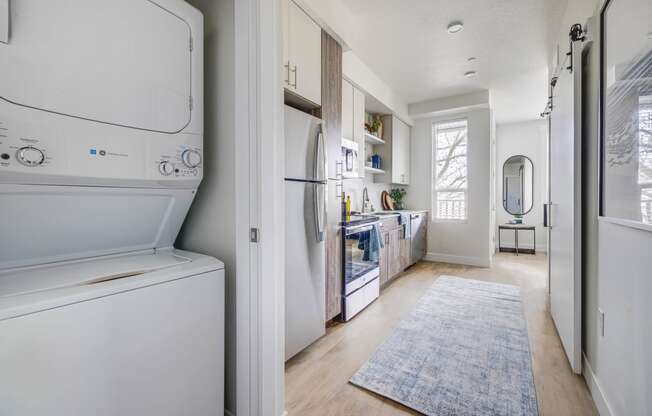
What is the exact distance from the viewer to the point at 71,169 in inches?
37.6

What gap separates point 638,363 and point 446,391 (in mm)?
864

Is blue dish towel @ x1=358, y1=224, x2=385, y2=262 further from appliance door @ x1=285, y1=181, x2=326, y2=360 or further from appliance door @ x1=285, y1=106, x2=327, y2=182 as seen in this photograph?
appliance door @ x1=285, y1=106, x2=327, y2=182

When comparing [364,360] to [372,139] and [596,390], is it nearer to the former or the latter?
[596,390]

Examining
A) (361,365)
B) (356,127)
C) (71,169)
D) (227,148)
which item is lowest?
(361,365)

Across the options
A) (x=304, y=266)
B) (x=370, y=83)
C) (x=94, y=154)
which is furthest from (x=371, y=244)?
(x=94, y=154)

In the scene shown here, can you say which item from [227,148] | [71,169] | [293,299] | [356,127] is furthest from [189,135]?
[356,127]

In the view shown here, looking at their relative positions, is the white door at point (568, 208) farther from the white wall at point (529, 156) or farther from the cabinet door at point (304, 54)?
the white wall at point (529, 156)

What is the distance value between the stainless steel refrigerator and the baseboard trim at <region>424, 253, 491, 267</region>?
11.3ft

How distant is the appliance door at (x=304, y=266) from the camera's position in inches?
75.3

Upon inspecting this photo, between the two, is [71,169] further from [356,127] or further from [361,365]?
[356,127]

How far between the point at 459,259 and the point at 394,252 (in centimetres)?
177

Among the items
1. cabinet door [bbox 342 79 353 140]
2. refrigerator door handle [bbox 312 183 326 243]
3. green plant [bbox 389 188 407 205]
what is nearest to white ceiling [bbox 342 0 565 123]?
cabinet door [bbox 342 79 353 140]

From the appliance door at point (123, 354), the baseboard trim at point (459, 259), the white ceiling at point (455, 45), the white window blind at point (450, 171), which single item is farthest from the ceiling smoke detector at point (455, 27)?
the baseboard trim at point (459, 259)

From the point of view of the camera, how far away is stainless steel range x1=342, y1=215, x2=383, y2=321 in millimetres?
2602
